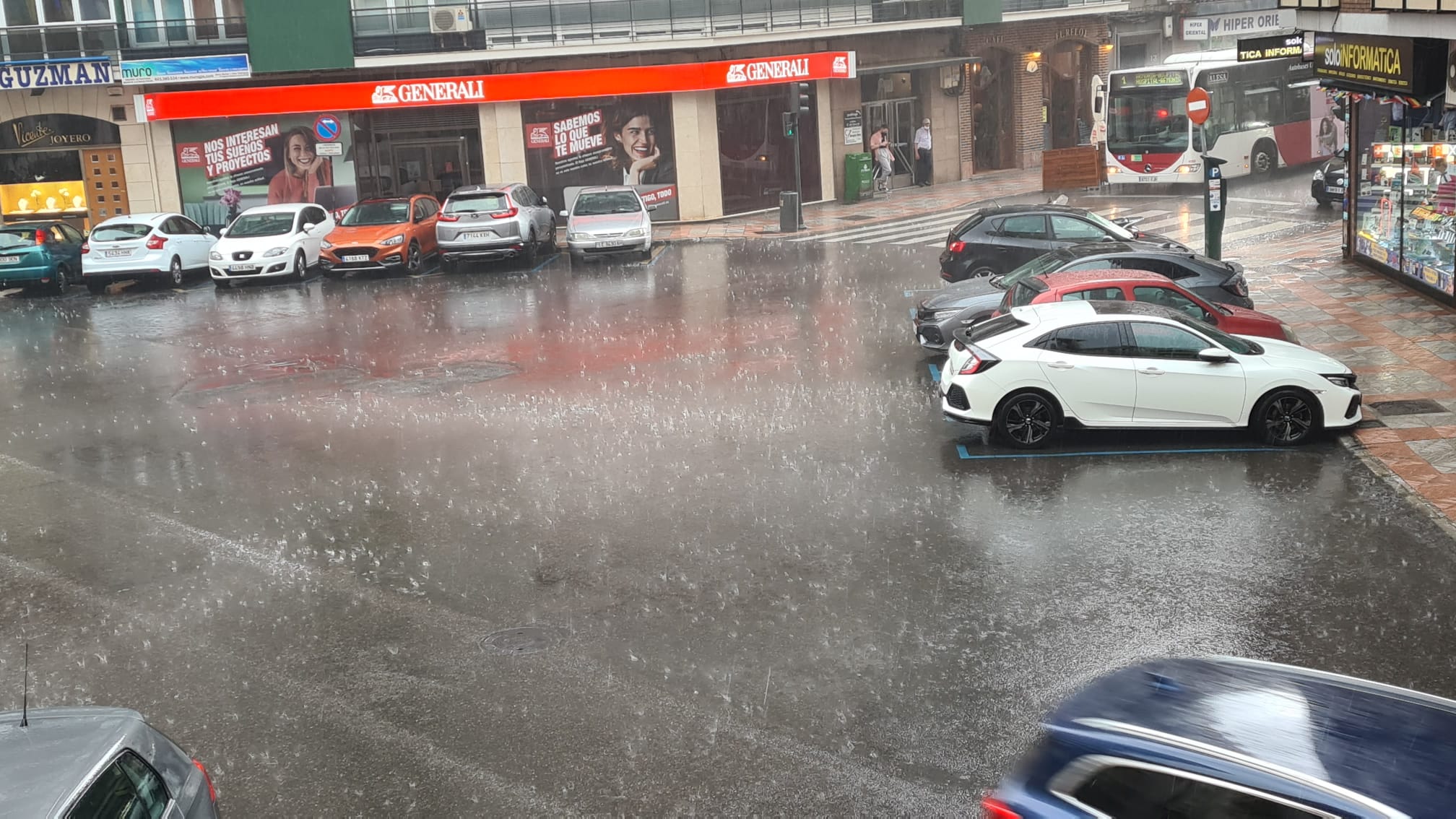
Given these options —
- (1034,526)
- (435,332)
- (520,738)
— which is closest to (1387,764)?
(520,738)

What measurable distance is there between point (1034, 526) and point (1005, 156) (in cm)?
3459

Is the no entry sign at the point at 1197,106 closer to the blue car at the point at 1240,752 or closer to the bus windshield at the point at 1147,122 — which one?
the bus windshield at the point at 1147,122

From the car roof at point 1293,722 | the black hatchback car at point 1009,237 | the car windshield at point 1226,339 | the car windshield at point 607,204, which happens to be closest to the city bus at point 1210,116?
the car windshield at point 607,204

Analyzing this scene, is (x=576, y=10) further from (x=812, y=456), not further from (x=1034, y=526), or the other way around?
(x=1034, y=526)

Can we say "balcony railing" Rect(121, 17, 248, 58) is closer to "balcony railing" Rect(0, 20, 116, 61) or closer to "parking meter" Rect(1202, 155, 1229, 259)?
"balcony railing" Rect(0, 20, 116, 61)

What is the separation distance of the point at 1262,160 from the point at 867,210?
34.2ft

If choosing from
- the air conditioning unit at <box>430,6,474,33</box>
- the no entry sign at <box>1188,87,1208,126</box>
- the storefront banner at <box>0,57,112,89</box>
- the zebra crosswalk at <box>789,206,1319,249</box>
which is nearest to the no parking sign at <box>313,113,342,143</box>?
the air conditioning unit at <box>430,6,474,33</box>

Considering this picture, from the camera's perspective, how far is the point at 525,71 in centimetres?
3428

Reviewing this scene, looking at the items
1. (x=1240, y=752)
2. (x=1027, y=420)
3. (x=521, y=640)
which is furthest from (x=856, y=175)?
(x=1240, y=752)

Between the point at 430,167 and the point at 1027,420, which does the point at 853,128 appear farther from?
the point at 1027,420

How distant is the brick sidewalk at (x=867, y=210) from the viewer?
32.7 metres

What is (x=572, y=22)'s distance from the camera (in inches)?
1328

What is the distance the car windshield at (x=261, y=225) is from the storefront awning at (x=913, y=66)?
17.1m

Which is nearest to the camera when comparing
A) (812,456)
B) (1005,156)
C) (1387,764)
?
(1387,764)
